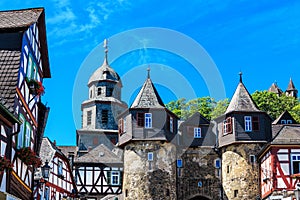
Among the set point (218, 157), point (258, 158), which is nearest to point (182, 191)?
point (218, 157)

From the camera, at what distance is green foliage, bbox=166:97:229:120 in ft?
204

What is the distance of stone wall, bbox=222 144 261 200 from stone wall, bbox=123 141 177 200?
4458 millimetres

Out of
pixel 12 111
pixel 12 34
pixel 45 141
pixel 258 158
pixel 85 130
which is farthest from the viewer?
pixel 85 130

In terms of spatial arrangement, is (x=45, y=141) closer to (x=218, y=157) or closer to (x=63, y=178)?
(x=63, y=178)

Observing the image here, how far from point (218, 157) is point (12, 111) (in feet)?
99.5

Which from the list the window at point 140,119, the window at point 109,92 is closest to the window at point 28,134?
the window at point 140,119

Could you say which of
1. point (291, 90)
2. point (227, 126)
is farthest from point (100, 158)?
point (291, 90)

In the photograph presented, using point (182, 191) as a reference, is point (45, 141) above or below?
above

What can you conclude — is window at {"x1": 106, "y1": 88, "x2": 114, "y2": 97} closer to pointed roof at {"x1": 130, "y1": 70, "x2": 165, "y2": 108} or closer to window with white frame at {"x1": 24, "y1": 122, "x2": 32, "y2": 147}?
pointed roof at {"x1": 130, "y1": 70, "x2": 165, "y2": 108}

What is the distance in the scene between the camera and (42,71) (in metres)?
26.6

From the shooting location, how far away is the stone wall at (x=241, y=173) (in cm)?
4234

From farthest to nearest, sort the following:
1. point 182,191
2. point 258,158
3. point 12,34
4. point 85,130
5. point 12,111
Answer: point 85,130 → point 182,191 → point 258,158 → point 12,34 → point 12,111

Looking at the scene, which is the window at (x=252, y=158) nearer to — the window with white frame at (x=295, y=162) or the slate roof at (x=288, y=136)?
the slate roof at (x=288, y=136)

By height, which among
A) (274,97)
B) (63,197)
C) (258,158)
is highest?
(274,97)
